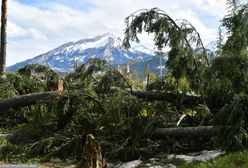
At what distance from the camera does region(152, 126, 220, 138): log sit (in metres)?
8.17

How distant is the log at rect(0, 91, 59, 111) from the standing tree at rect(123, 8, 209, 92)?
1929mm

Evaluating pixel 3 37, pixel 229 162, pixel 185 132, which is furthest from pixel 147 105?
pixel 3 37

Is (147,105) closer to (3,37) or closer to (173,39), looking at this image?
(173,39)

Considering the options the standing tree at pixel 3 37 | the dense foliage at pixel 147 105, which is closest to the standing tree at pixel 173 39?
the dense foliage at pixel 147 105

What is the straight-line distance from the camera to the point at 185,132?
846 centimetres

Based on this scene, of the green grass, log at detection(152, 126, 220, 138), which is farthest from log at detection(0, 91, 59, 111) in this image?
the green grass

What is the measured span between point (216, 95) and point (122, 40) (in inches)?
86.3

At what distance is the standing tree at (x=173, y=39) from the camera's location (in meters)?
9.53

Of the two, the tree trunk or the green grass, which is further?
the tree trunk

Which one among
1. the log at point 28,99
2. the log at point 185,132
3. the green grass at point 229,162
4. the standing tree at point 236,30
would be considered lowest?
the green grass at point 229,162

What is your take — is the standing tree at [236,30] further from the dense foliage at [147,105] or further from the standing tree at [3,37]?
the standing tree at [3,37]

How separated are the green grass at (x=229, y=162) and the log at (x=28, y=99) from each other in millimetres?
3667

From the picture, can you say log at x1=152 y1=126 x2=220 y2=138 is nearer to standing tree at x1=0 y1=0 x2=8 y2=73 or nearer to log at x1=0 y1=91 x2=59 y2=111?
log at x1=0 y1=91 x2=59 y2=111

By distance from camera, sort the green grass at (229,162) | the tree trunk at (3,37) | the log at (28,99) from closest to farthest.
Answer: the green grass at (229,162) < the log at (28,99) < the tree trunk at (3,37)
